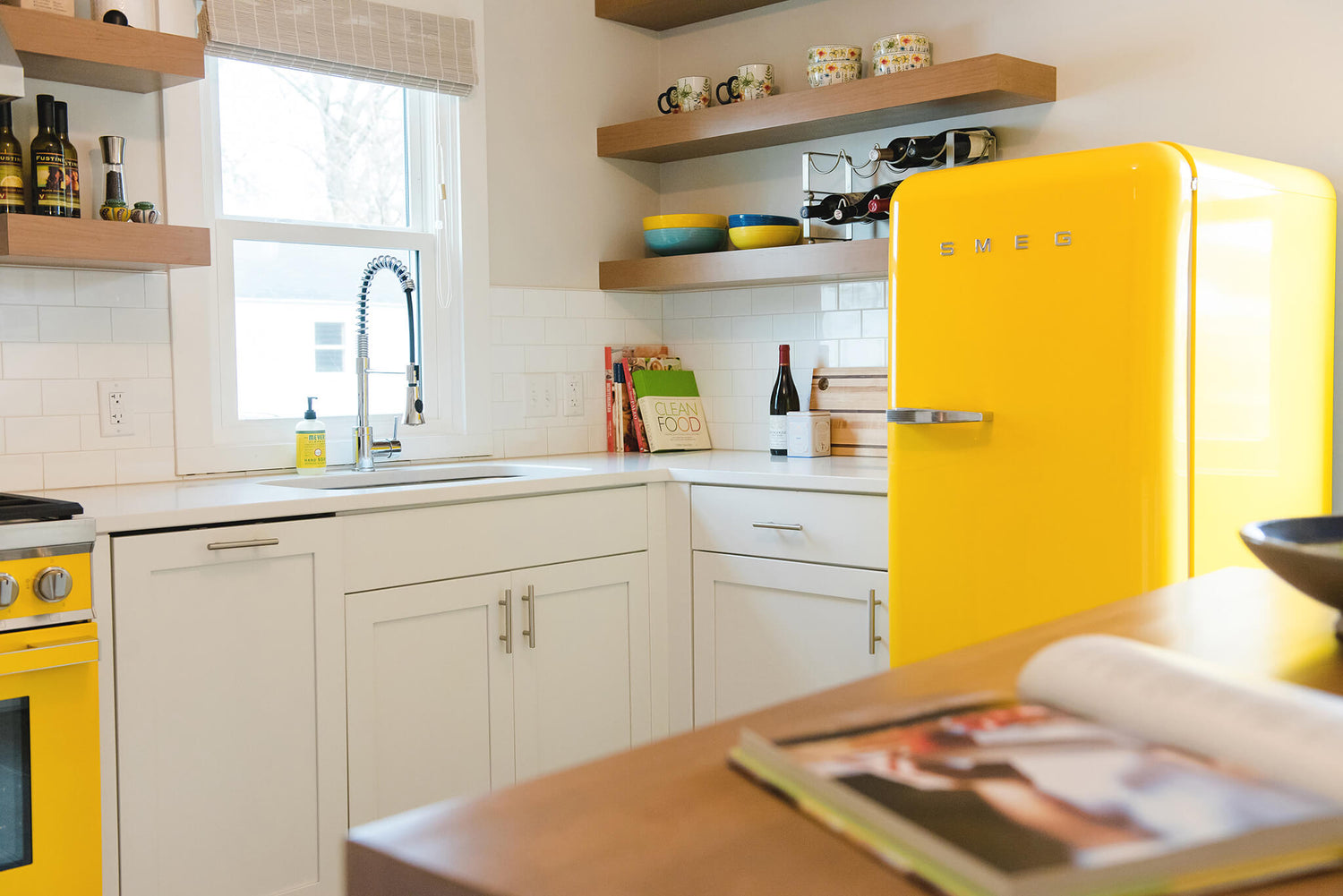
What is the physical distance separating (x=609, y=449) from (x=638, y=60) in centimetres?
132

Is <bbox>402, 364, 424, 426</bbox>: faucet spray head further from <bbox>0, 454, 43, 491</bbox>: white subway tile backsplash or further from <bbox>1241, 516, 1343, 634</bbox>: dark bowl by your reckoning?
<bbox>1241, 516, 1343, 634</bbox>: dark bowl

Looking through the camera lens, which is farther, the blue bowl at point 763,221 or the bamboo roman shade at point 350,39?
the blue bowl at point 763,221

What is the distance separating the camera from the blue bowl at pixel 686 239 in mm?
3625

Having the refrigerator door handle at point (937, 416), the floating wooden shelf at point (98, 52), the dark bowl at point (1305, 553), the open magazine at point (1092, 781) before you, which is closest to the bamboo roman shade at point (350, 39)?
the floating wooden shelf at point (98, 52)

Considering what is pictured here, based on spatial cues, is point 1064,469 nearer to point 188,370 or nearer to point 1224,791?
point 1224,791

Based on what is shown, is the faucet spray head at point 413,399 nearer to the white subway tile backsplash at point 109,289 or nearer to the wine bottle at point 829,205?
the white subway tile backsplash at point 109,289

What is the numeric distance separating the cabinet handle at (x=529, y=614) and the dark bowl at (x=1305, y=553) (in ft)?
6.56

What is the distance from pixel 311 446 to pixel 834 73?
5.68 ft

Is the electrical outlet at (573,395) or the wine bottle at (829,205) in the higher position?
the wine bottle at (829,205)

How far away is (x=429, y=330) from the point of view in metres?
3.38

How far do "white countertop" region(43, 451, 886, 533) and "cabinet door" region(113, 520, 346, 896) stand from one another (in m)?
0.04

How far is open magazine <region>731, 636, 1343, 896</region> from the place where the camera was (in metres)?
0.43

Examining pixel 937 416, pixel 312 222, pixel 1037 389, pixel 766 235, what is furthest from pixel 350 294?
pixel 1037 389

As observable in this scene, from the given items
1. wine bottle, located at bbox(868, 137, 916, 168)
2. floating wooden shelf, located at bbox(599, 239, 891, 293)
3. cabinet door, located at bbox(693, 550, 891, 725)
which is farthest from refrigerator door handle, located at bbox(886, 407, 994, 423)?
wine bottle, located at bbox(868, 137, 916, 168)
